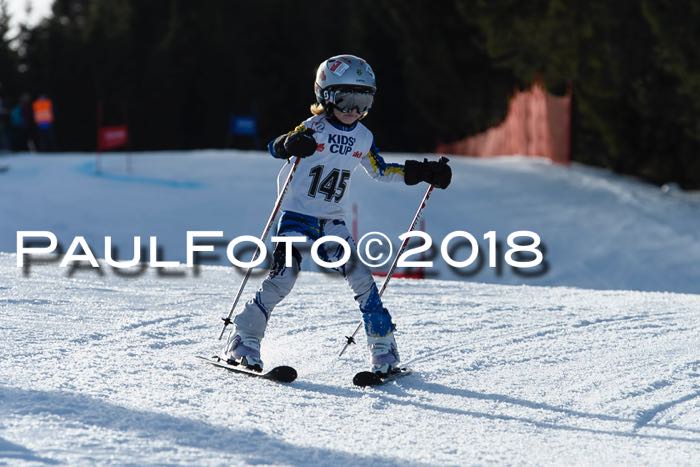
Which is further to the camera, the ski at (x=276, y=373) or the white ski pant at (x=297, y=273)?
the white ski pant at (x=297, y=273)

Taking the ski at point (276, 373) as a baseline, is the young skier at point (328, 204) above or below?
above

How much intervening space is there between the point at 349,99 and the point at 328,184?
47cm

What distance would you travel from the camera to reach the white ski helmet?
21.2 ft

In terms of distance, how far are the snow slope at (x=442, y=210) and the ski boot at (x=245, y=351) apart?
9.54 m

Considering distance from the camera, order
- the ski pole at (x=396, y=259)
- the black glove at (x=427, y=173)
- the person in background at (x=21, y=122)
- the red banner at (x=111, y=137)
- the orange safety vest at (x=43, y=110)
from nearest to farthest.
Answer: the black glove at (x=427, y=173) → the ski pole at (x=396, y=259) → the red banner at (x=111, y=137) → the orange safety vest at (x=43, y=110) → the person in background at (x=21, y=122)

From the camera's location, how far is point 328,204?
6.55 metres

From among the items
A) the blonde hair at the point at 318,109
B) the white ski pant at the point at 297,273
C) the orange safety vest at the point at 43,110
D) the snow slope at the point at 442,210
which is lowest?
the snow slope at the point at 442,210

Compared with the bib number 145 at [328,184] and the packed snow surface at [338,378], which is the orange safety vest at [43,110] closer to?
the packed snow surface at [338,378]

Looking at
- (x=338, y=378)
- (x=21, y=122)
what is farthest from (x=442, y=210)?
(x=338, y=378)

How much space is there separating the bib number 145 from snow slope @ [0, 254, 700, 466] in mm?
1003

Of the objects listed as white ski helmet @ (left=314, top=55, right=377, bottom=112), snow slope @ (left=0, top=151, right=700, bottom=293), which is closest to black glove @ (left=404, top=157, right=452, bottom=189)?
white ski helmet @ (left=314, top=55, right=377, bottom=112)

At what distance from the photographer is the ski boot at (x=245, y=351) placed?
21.4 feet

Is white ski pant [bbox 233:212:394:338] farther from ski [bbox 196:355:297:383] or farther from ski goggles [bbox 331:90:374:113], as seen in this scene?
ski goggles [bbox 331:90:374:113]

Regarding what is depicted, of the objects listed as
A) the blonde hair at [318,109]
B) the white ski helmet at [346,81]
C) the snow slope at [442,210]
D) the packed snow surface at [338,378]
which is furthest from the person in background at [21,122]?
the white ski helmet at [346,81]
